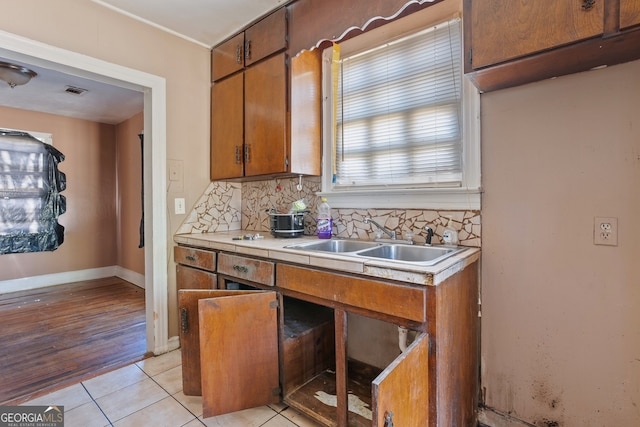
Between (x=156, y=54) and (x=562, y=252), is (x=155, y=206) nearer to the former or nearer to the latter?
(x=156, y=54)

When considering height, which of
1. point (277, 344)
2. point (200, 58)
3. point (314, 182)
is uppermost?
point (200, 58)

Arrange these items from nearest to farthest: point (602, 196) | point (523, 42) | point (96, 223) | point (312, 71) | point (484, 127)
A: point (523, 42)
point (602, 196)
point (484, 127)
point (312, 71)
point (96, 223)

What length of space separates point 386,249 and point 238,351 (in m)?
0.93

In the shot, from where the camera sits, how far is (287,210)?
2490 mm

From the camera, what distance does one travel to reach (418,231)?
179cm

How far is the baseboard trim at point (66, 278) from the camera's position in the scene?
399 centimetres

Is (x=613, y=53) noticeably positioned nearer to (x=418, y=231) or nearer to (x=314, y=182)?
(x=418, y=231)

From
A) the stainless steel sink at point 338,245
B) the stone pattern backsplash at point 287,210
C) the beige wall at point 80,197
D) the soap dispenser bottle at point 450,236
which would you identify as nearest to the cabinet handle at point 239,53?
the stone pattern backsplash at point 287,210

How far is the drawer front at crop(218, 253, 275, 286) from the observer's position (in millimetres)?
1676

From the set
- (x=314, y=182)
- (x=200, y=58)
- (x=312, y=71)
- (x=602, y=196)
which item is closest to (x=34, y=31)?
(x=200, y=58)

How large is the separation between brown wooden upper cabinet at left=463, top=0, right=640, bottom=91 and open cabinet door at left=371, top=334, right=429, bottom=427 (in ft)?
3.60

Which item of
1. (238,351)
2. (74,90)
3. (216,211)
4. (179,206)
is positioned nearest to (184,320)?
(238,351)

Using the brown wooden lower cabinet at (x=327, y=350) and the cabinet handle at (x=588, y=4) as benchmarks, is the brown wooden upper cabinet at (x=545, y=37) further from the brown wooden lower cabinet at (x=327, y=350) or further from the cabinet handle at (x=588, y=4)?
the brown wooden lower cabinet at (x=327, y=350)

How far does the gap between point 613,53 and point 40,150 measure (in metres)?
5.50
